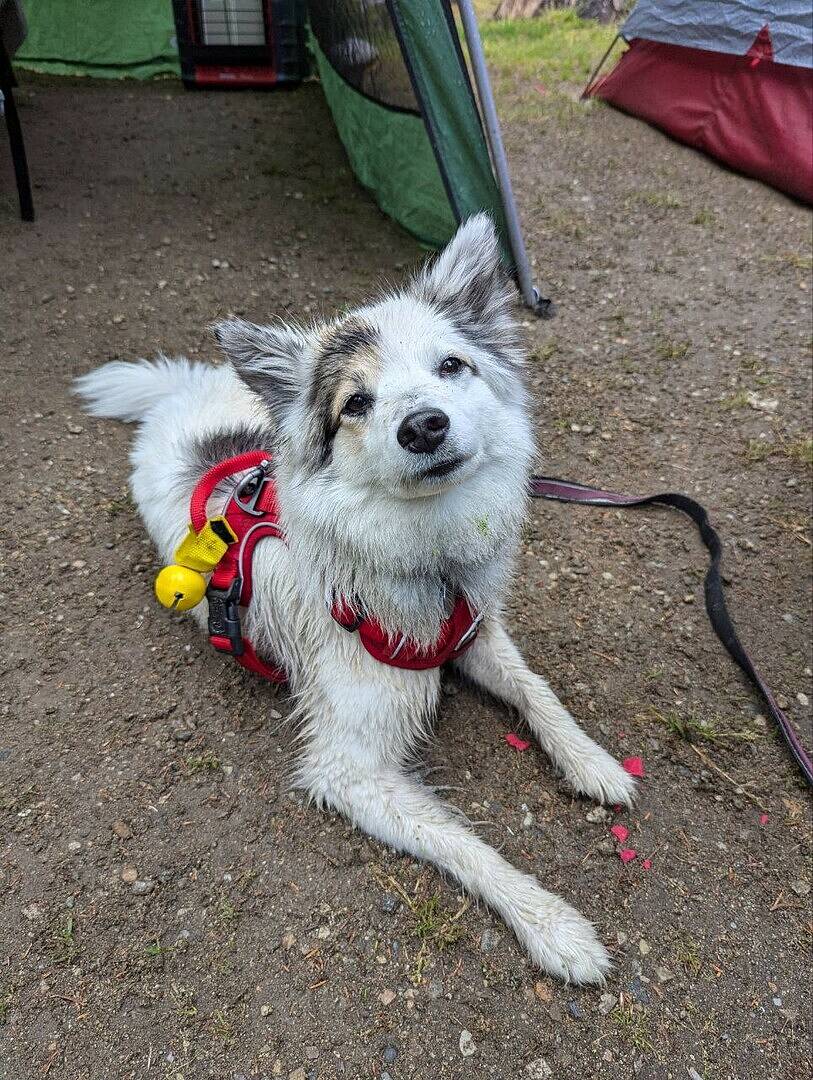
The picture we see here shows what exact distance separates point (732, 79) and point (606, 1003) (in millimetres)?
6769

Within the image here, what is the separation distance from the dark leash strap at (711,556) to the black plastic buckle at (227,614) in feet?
3.46

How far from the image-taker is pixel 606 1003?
2004 mm

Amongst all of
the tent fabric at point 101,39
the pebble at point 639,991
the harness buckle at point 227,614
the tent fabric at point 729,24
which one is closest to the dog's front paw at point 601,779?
the pebble at point 639,991

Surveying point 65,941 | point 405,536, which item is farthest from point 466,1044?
point 405,536

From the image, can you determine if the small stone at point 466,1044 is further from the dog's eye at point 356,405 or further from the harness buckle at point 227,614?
the dog's eye at point 356,405

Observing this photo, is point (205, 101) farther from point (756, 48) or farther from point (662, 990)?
point (662, 990)

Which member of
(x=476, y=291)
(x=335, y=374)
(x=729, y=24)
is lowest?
(x=335, y=374)

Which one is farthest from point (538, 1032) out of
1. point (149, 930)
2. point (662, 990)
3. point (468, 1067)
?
point (149, 930)

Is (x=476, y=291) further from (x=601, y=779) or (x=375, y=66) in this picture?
(x=375, y=66)

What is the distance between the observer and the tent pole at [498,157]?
4090 millimetres

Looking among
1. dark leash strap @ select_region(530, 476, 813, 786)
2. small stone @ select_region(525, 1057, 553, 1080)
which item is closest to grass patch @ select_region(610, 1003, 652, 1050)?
small stone @ select_region(525, 1057, 553, 1080)

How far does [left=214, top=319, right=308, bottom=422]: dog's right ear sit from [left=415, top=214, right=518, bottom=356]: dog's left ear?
1.53 feet

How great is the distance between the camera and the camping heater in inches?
256

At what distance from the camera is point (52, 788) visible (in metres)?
2.42
